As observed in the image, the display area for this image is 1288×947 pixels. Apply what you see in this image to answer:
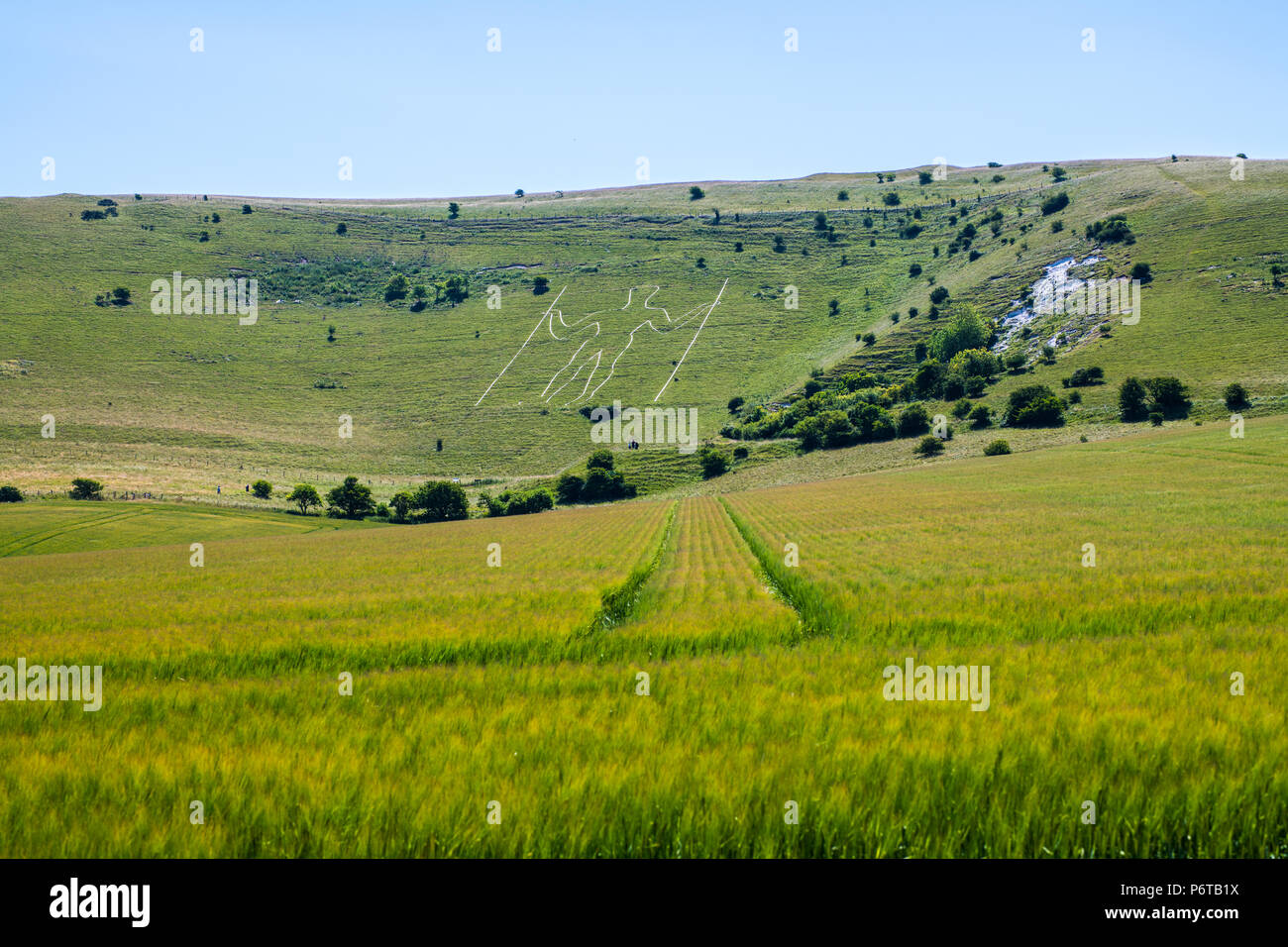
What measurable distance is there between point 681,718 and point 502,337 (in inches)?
6471

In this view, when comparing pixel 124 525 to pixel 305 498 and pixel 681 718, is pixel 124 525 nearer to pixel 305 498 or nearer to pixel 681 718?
pixel 305 498

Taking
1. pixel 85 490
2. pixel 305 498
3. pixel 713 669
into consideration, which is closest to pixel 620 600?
pixel 713 669

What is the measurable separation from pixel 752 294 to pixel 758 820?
7209 inches

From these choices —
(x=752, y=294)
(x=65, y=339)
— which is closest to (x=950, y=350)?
(x=752, y=294)

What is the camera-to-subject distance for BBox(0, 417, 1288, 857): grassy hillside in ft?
17.9

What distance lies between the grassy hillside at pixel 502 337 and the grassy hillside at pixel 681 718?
289 ft

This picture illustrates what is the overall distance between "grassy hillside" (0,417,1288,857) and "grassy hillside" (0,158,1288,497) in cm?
8807

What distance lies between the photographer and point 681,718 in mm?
7961

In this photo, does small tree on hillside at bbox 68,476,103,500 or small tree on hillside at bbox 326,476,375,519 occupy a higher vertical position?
small tree on hillside at bbox 68,476,103,500

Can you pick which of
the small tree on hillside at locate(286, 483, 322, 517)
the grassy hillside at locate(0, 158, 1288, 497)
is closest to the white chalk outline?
the grassy hillside at locate(0, 158, 1288, 497)

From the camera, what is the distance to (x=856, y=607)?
53.0 ft

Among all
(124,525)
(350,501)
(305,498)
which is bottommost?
(350,501)

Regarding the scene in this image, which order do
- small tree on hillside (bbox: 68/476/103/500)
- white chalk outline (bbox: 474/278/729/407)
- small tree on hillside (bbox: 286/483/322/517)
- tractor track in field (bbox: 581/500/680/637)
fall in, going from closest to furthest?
tractor track in field (bbox: 581/500/680/637) < small tree on hillside (bbox: 68/476/103/500) < small tree on hillside (bbox: 286/483/322/517) < white chalk outline (bbox: 474/278/729/407)

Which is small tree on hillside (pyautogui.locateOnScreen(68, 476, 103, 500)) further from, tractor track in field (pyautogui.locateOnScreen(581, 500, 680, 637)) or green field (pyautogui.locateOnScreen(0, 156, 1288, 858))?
tractor track in field (pyautogui.locateOnScreen(581, 500, 680, 637))
